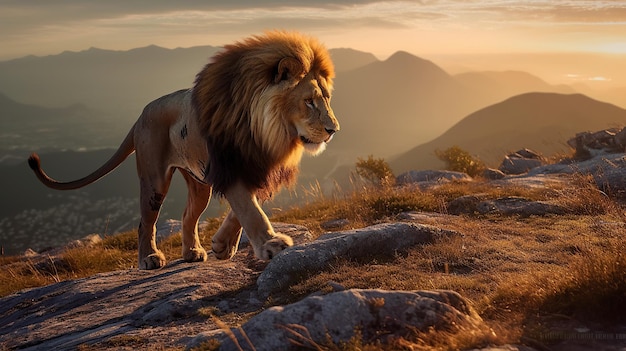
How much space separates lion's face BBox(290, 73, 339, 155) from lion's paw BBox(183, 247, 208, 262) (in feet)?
10.4

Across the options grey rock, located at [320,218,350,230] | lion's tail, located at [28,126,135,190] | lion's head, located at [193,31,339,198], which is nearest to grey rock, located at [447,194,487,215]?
grey rock, located at [320,218,350,230]

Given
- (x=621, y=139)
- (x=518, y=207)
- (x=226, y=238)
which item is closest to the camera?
(x=226, y=238)

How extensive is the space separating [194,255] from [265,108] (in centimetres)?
330

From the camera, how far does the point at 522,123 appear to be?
162 metres

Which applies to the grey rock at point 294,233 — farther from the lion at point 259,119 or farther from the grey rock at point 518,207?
the grey rock at point 518,207

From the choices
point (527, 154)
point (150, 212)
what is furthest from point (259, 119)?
point (527, 154)

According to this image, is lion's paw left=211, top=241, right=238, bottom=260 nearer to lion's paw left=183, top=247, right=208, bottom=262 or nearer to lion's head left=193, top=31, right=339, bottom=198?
lion's paw left=183, top=247, right=208, bottom=262

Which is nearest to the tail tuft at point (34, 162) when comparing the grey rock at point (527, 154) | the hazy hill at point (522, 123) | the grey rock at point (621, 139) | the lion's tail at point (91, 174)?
the lion's tail at point (91, 174)

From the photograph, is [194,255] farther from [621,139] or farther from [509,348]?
[621,139]

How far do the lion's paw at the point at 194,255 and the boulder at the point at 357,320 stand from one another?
15.5 ft

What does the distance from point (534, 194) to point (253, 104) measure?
6.61 meters

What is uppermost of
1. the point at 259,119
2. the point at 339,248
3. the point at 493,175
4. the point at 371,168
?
the point at 259,119

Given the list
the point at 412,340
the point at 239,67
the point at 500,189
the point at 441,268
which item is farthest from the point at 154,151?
the point at 500,189

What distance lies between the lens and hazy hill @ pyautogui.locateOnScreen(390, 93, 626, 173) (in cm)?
→ 13925
